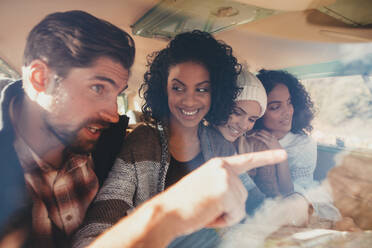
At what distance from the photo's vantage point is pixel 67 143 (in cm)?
86

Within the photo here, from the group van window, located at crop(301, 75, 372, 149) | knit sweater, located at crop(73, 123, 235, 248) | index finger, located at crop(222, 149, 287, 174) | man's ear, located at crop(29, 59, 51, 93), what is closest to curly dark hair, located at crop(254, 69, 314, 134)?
van window, located at crop(301, 75, 372, 149)

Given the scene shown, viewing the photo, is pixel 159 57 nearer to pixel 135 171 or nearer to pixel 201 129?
pixel 201 129

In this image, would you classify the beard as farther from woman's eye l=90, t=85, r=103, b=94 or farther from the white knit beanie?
the white knit beanie

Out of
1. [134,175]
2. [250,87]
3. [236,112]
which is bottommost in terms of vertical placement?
[134,175]

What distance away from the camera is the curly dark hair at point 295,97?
1.31 meters

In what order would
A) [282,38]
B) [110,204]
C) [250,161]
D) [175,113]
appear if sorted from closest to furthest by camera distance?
1. [250,161]
2. [110,204]
3. [175,113]
4. [282,38]

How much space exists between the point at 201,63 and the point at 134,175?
2.03 feet

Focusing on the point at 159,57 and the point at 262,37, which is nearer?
the point at 159,57

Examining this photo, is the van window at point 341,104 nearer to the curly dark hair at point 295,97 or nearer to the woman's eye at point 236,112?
the curly dark hair at point 295,97

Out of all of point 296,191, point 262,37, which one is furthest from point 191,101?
point 296,191

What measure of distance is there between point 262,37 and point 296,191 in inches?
36.3

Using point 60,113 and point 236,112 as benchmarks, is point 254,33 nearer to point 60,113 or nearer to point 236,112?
point 236,112

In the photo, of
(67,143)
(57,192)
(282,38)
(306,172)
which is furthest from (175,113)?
(306,172)

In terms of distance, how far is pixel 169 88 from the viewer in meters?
1.12
